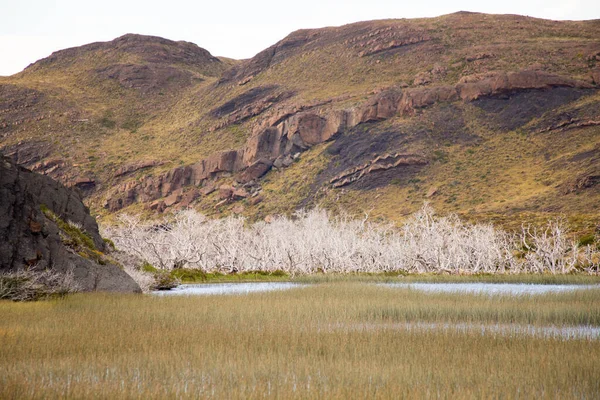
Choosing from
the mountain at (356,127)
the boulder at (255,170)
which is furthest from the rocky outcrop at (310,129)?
the mountain at (356,127)

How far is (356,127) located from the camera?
9569 cm

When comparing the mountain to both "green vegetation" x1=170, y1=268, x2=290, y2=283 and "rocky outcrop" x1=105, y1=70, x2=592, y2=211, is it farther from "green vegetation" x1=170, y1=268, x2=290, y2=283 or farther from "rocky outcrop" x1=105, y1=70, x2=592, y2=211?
"green vegetation" x1=170, y1=268, x2=290, y2=283

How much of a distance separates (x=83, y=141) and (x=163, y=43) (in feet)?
247

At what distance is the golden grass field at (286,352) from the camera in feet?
29.7

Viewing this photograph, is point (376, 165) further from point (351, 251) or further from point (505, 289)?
point (505, 289)

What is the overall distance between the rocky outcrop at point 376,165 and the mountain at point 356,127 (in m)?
0.19

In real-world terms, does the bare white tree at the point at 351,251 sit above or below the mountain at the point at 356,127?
below

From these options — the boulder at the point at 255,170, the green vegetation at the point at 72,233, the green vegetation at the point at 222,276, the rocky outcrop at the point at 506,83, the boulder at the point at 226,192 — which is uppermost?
the rocky outcrop at the point at 506,83

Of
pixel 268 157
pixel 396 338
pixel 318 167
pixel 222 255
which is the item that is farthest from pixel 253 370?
pixel 268 157

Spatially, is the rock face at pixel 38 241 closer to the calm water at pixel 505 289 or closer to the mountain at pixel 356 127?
the calm water at pixel 505 289

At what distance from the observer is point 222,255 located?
53625 mm

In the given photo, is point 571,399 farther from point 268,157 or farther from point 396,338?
point 268,157

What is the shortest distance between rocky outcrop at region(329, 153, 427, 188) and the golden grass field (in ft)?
214

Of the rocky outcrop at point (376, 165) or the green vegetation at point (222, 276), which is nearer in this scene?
the green vegetation at point (222, 276)
